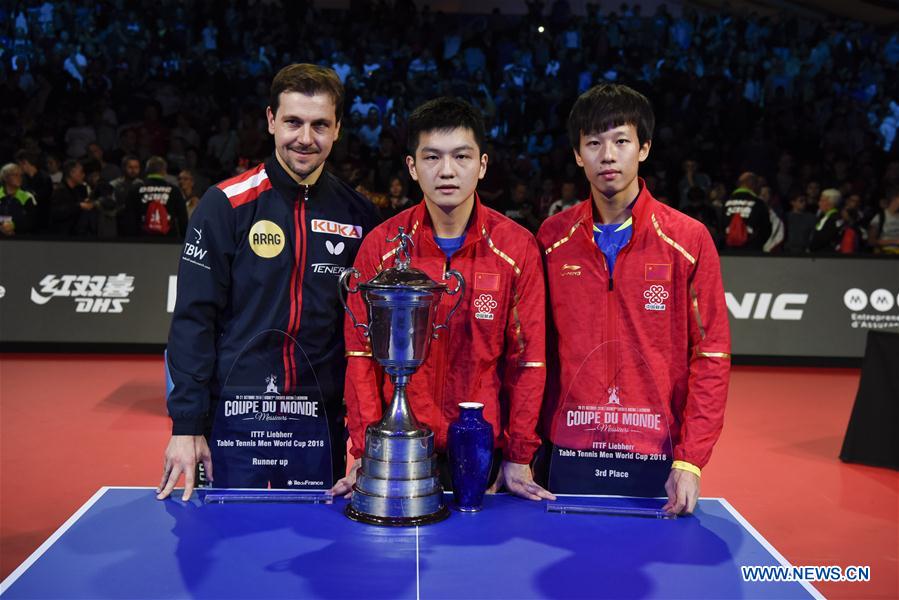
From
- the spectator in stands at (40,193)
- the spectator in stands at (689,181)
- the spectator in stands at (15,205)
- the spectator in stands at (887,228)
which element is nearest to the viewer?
the spectator in stands at (15,205)

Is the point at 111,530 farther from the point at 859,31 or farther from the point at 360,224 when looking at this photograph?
the point at 859,31

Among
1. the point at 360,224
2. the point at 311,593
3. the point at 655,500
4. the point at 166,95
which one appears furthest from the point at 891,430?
the point at 166,95

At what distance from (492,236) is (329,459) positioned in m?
0.83

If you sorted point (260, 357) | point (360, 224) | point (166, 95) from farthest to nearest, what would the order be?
point (166, 95), point (360, 224), point (260, 357)

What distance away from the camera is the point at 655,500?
8.41 feet

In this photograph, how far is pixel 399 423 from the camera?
232 cm

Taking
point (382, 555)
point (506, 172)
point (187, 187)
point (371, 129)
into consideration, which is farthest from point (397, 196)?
point (382, 555)

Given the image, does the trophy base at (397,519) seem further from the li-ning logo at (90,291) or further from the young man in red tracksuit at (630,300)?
the li-ning logo at (90,291)

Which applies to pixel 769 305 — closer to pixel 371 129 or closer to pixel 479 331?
pixel 371 129

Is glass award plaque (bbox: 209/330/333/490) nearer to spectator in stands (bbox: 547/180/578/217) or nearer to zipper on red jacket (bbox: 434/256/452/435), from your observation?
zipper on red jacket (bbox: 434/256/452/435)

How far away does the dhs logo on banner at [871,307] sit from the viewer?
A: 9016 millimetres

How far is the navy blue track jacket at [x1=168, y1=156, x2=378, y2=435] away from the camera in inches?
108

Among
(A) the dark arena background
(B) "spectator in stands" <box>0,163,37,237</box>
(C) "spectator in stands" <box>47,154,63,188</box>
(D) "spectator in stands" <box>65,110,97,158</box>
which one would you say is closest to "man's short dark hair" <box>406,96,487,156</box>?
(A) the dark arena background

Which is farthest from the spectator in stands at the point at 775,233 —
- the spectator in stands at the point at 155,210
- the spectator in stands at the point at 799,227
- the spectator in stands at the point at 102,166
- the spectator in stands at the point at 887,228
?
the spectator in stands at the point at 102,166
